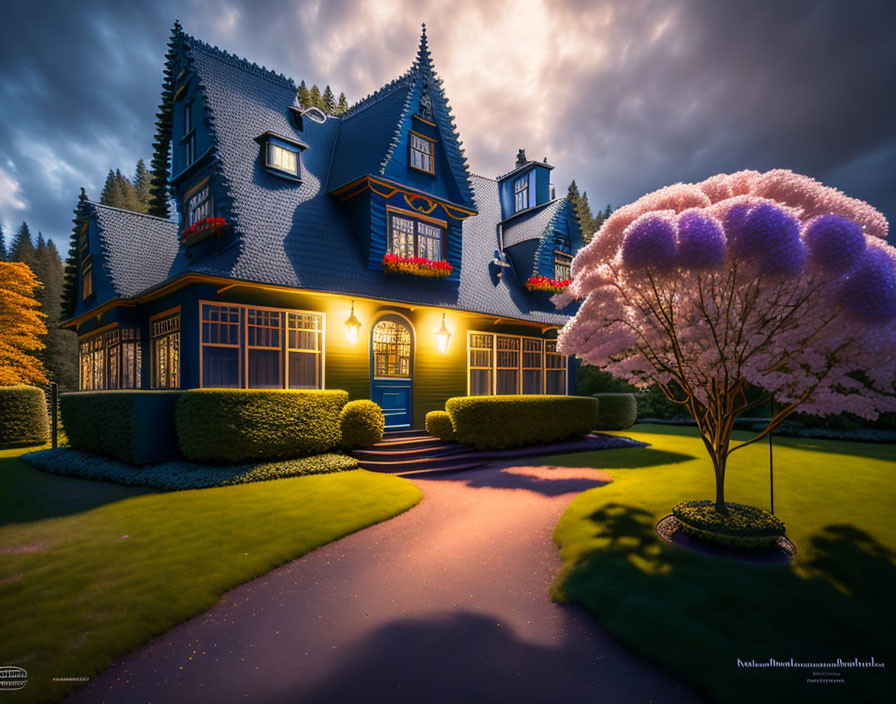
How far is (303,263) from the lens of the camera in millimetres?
10844

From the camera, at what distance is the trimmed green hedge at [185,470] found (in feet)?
25.3

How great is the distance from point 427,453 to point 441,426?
1.16m

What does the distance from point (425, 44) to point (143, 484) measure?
50.8ft

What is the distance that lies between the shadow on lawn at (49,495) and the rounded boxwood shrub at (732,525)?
29.9 ft

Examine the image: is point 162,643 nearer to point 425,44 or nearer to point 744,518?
point 744,518

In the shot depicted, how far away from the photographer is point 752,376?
5.09m

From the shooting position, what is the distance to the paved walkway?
281cm

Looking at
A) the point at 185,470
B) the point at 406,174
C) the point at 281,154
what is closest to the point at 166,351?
the point at 185,470

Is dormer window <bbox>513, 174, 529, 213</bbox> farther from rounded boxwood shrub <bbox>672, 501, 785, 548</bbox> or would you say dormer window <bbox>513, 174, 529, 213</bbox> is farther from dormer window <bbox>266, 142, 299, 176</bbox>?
rounded boxwood shrub <bbox>672, 501, 785, 548</bbox>

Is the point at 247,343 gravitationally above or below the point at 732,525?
above

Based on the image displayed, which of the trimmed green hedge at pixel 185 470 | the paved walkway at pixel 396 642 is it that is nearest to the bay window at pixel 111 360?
the trimmed green hedge at pixel 185 470

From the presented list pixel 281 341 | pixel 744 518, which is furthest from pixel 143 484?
pixel 744 518

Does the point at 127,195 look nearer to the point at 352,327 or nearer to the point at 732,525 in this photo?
the point at 352,327

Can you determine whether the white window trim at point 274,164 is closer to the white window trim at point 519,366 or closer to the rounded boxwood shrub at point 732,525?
the white window trim at point 519,366
